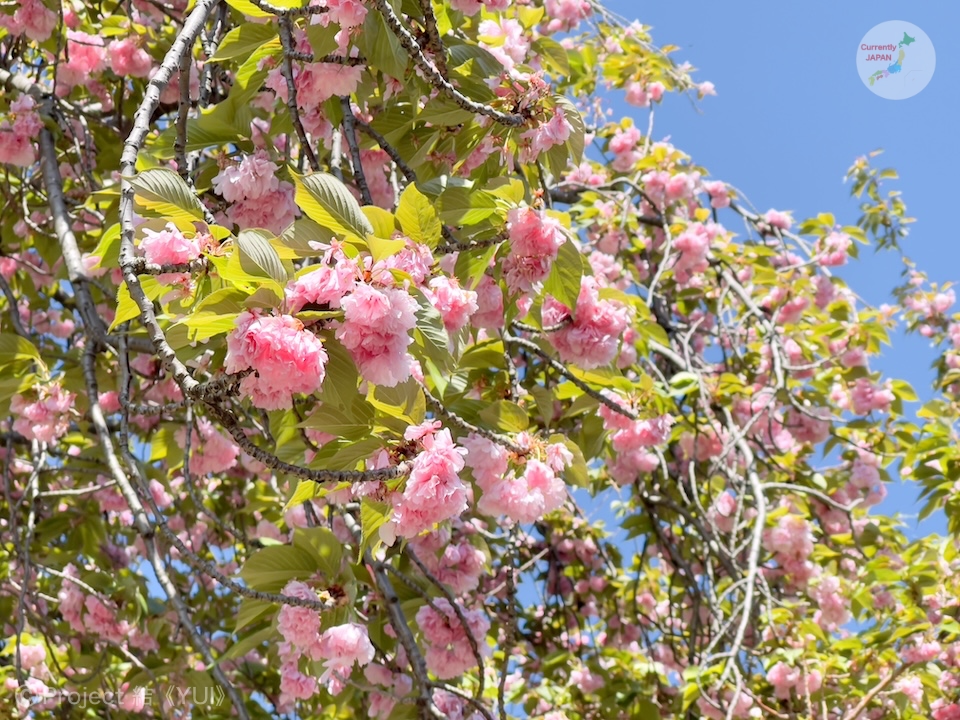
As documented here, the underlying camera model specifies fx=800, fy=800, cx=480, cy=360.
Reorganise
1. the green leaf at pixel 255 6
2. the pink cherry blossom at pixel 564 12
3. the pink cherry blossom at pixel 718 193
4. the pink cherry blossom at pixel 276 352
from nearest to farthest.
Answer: the pink cherry blossom at pixel 276 352, the green leaf at pixel 255 6, the pink cherry blossom at pixel 564 12, the pink cherry blossom at pixel 718 193

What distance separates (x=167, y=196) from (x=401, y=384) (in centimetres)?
35

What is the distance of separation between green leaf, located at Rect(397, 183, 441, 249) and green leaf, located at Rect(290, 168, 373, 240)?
0.11 m

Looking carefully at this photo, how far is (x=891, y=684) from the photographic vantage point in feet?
7.01

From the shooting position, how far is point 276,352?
0.74 meters

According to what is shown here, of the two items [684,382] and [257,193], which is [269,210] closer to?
[257,193]

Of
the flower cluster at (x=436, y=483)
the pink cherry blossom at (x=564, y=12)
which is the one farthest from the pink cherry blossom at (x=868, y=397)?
the flower cluster at (x=436, y=483)

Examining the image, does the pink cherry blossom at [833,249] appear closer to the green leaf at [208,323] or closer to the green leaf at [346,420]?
the green leaf at [346,420]

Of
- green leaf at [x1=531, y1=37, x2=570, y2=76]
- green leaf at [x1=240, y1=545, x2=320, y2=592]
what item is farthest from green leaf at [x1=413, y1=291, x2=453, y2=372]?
green leaf at [x1=531, y1=37, x2=570, y2=76]

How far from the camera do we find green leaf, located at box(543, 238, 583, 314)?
1.30m

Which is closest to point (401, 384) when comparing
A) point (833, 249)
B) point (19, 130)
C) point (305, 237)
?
point (305, 237)

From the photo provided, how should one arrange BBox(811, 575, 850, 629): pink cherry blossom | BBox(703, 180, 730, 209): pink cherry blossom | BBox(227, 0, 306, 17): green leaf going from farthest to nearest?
BBox(703, 180, 730, 209): pink cherry blossom < BBox(811, 575, 850, 629): pink cherry blossom < BBox(227, 0, 306, 17): green leaf

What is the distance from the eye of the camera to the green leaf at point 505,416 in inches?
50.7

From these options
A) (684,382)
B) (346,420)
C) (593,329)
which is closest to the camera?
(346,420)

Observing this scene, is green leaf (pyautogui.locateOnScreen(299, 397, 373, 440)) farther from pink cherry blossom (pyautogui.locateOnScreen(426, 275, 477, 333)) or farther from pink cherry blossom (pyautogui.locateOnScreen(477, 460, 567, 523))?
pink cherry blossom (pyautogui.locateOnScreen(477, 460, 567, 523))
